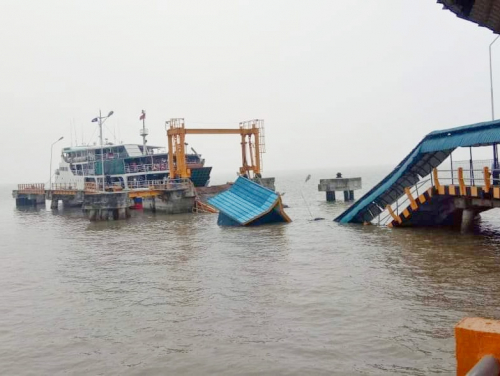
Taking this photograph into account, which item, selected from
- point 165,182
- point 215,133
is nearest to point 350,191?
point 215,133

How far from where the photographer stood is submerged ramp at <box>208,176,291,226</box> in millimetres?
29516

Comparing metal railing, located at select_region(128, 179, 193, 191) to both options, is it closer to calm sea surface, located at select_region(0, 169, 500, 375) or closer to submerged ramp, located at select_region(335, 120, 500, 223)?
submerged ramp, located at select_region(335, 120, 500, 223)

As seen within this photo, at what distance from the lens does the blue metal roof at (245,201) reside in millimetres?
29562

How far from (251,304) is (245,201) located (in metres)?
19.6

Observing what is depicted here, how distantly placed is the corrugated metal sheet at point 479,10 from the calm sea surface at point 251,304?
19.8 ft

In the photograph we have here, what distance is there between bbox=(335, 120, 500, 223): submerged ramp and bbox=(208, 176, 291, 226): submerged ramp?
13.8ft

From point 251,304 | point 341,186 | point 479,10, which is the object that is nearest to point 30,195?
point 341,186

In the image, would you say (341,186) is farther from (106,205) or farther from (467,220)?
(467,220)

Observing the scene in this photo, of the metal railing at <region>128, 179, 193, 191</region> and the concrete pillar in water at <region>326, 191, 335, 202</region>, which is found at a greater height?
the metal railing at <region>128, 179, 193, 191</region>

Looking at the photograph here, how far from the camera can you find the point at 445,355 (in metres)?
8.27

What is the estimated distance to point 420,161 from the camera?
23.4 metres

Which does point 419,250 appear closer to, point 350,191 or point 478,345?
point 478,345

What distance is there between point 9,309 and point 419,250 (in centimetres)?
1426

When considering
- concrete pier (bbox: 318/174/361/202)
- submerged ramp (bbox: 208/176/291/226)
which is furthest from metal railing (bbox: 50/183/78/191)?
concrete pier (bbox: 318/174/361/202)
